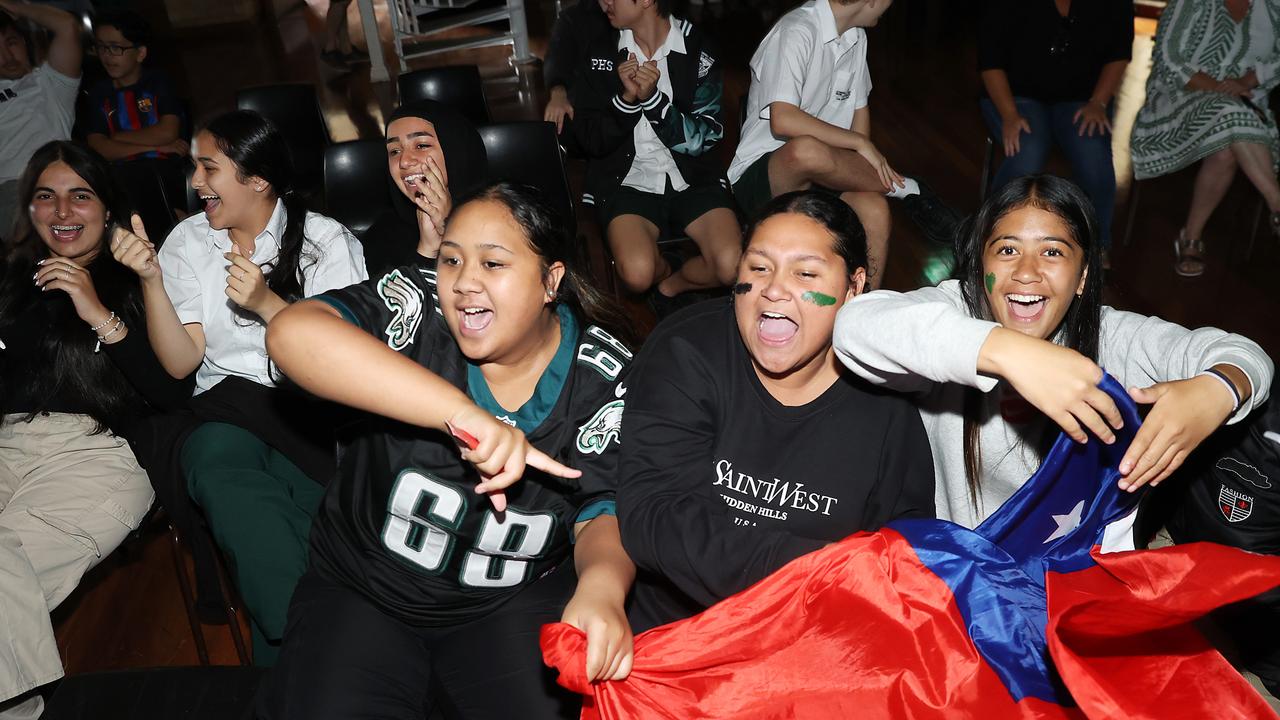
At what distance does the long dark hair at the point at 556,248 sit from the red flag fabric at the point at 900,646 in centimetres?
Answer: 74

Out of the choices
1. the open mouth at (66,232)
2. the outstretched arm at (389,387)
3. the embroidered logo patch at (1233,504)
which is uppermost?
the open mouth at (66,232)

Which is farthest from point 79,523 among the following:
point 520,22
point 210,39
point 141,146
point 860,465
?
point 210,39

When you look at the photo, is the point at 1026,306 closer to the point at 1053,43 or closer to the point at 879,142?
the point at 1053,43

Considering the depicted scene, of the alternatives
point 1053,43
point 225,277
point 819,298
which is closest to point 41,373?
point 225,277

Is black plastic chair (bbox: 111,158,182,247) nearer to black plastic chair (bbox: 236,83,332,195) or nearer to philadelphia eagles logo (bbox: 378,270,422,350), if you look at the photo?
black plastic chair (bbox: 236,83,332,195)

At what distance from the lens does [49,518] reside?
249 centimetres

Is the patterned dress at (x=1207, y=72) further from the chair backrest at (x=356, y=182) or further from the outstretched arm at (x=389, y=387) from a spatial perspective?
the outstretched arm at (x=389, y=387)

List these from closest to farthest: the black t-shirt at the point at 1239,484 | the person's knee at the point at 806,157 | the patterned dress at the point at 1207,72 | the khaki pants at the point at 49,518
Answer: the black t-shirt at the point at 1239,484 < the khaki pants at the point at 49,518 < the person's knee at the point at 806,157 < the patterned dress at the point at 1207,72

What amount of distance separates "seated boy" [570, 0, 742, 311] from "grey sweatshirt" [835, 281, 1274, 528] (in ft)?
5.68

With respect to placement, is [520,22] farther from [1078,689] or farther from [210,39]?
[1078,689]

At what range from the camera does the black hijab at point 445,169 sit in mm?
2857

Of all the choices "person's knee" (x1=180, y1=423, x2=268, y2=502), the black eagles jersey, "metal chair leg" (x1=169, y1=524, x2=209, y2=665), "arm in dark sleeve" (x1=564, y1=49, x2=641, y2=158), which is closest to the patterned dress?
"arm in dark sleeve" (x1=564, y1=49, x2=641, y2=158)

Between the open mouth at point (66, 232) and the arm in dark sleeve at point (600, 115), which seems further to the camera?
the arm in dark sleeve at point (600, 115)

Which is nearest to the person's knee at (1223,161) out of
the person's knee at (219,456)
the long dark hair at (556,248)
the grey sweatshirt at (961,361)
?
the grey sweatshirt at (961,361)
